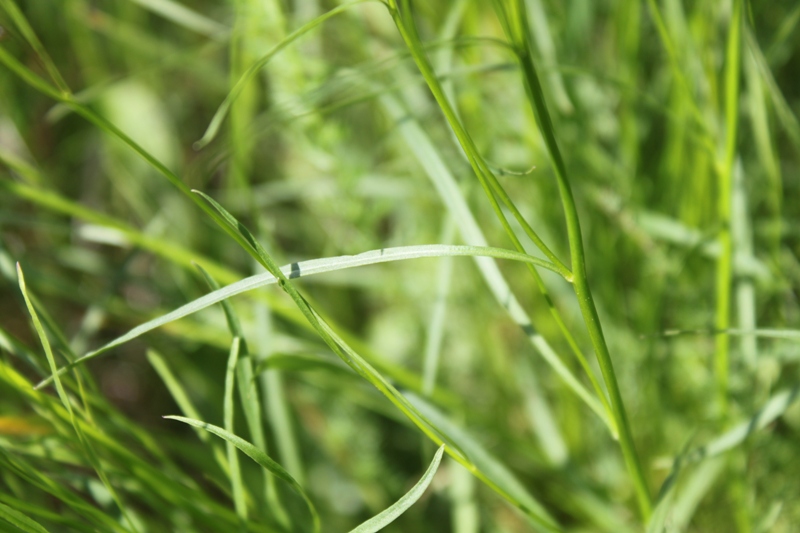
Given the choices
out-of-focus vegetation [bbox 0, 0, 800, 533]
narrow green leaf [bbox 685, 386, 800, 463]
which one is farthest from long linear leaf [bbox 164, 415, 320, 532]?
narrow green leaf [bbox 685, 386, 800, 463]

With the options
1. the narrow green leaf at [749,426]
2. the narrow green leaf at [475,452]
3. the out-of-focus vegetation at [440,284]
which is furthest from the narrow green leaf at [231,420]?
the narrow green leaf at [749,426]

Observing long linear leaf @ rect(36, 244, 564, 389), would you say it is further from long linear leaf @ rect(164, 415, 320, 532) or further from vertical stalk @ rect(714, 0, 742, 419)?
vertical stalk @ rect(714, 0, 742, 419)

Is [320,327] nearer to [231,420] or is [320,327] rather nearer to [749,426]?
[231,420]

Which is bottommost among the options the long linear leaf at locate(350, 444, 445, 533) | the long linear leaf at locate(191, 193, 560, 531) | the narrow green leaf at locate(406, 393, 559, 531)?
the narrow green leaf at locate(406, 393, 559, 531)

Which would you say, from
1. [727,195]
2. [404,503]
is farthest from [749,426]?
[404,503]

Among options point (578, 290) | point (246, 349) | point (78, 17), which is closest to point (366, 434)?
point (246, 349)

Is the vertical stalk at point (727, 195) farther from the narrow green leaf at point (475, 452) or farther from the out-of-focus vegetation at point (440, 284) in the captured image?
the narrow green leaf at point (475, 452)

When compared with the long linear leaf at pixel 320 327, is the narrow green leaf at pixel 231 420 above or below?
below

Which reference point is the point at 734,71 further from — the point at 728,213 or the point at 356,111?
the point at 356,111
